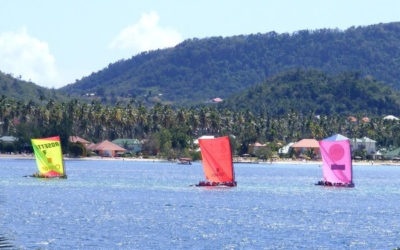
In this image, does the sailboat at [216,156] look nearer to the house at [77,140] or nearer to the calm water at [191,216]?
the calm water at [191,216]

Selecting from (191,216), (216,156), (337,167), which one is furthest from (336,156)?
(191,216)

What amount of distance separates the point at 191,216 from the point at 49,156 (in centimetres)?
3978

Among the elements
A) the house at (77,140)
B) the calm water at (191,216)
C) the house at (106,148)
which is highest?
the house at (77,140)

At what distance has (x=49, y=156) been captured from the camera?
356 ft

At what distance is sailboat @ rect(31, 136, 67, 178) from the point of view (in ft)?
348

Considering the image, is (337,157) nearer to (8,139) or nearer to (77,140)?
(77,140)

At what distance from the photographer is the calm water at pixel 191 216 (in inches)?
2173

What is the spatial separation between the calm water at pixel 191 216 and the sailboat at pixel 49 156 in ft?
5.02

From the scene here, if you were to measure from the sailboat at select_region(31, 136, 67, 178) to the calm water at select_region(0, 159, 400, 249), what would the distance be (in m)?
1.53

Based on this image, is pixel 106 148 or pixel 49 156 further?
pixel 106 148

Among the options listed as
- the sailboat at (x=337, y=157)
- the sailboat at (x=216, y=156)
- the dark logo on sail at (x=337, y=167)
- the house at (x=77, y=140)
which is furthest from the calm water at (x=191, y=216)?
the house at (x=77, y=140)

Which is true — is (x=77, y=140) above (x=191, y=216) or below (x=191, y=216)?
above

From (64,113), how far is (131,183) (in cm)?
7716

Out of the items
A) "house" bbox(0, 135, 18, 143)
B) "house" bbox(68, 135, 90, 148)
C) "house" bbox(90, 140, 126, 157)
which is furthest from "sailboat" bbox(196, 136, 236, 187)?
"house" bbox(90, 140, 126, 157)
